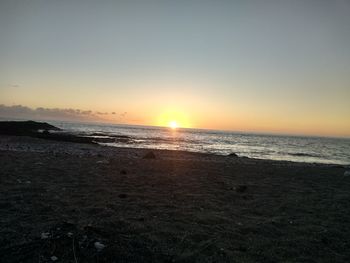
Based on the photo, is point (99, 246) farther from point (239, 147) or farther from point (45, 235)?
point (239, 147)

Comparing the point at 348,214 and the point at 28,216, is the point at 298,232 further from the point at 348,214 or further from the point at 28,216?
the point at 28,216

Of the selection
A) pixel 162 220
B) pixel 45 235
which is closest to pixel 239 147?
pixel 162 220

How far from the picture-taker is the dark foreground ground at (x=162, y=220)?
192 inches

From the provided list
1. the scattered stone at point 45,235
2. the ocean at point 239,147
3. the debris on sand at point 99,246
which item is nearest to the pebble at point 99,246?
the debris on sand at point 99,246

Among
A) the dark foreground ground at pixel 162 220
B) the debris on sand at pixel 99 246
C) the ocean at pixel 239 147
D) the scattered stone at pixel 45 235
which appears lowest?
the ocean at pixel 239 147

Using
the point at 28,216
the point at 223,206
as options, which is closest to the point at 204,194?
the point at 223,206

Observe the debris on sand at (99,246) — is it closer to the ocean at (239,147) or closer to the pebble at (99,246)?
the pebble at (99,246)

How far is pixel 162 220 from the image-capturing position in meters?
6.63

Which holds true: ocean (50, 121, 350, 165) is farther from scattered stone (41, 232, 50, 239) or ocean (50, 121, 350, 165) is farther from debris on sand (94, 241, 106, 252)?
scattered stone (41, 232, 50, 239)

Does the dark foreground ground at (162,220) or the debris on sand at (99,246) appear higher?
the debris on sand at (99,246)

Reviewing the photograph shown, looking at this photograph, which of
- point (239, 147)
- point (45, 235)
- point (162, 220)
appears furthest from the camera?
point (239, 147)

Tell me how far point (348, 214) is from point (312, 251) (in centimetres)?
327

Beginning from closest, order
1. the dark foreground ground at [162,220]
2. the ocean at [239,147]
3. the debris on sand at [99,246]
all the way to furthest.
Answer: the debris on sand at [99,246]
the dark foreground ground at [162,220]
the ocean at [239,147]

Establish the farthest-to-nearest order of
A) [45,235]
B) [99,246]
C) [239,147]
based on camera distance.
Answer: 1. [239,147]
2. [45,235]
3. [99,246]
